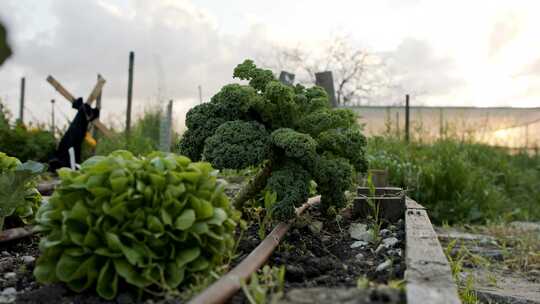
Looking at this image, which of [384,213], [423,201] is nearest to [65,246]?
[384,213]

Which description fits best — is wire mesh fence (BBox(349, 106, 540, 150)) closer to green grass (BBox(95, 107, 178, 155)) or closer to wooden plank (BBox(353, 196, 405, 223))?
green grass (BBox(95, 107, 178, 155))

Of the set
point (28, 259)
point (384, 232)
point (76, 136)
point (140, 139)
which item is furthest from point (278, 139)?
point (140, 139)

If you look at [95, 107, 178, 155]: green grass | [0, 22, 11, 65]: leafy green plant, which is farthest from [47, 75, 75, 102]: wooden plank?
[0, 22, 11, 65]: leafy green plant

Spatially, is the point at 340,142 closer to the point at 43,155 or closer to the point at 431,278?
the point at 431,278

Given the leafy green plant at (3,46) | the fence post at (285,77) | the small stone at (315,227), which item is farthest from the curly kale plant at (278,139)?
the fence post at (285,77)

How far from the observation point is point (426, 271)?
195cm

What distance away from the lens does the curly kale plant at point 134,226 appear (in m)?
1.83

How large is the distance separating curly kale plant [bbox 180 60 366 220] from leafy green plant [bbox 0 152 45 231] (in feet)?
2.46

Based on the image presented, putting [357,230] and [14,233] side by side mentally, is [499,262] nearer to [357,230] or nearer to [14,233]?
[357,230]

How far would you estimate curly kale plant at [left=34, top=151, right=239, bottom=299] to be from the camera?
183 centimetres

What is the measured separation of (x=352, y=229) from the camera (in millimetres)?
3166

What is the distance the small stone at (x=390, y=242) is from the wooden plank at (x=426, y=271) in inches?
3.9

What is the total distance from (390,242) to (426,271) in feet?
3.06

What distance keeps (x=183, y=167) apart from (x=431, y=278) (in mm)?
898
